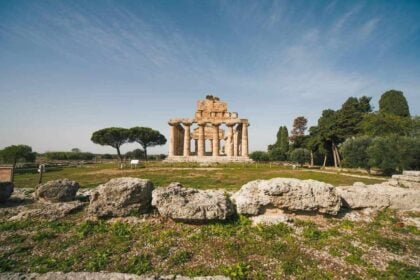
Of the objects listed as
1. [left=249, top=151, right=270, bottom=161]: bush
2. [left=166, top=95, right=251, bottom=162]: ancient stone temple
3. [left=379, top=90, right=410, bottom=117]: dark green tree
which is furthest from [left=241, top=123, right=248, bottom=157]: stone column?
[left=379, top=90, right=410, bottom=117]: dark green tree

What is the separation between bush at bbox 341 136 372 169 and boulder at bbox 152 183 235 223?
2601 centimetres

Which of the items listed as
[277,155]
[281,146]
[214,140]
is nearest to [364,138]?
[214,140]

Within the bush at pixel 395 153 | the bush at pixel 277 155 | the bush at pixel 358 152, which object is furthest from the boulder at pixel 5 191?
the bush at pixel 277 155

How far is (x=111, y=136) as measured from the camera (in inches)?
2279

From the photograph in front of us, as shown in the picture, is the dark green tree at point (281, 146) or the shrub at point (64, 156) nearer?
the dark green tree at point (281, 146)

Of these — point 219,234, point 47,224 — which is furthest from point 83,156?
point 219,234

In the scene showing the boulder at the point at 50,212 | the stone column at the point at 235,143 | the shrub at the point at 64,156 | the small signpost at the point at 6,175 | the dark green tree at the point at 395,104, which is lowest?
the boulder at the point at 50,212

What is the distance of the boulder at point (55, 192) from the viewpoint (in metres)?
9.16

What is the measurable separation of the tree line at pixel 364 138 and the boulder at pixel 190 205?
2341 centimetres

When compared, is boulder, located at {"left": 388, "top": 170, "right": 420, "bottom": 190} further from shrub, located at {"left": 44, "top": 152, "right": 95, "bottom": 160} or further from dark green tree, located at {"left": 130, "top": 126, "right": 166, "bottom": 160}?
shrub, located at {"left": 44, "top": 152, "right": 95, "bottom": 160}

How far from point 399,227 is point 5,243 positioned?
12.7 m

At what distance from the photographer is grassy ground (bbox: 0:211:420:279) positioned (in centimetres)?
474

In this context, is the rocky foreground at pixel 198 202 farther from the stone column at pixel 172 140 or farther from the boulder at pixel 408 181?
the stone column at pixel 172 140

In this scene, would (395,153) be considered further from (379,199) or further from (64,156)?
(64,156)
